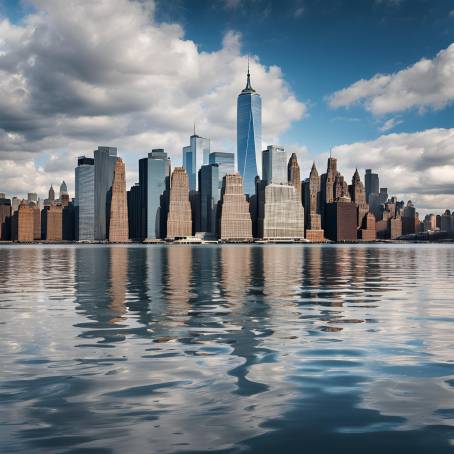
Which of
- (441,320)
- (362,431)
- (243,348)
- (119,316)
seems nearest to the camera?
(362,431)

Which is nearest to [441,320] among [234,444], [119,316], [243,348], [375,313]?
[375,313]

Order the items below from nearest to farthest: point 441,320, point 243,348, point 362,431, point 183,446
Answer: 1. point 183,446
2. point 362,431
3. point 243,348
4. point 441,320

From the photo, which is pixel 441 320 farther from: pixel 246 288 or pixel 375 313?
pixel 246 288

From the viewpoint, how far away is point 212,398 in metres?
17.6

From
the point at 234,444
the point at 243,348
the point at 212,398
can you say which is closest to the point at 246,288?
the point at 243,348

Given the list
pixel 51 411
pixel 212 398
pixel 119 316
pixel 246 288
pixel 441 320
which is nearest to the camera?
pixel 51 411

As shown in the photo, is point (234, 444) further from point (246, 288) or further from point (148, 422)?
point (246, 288)

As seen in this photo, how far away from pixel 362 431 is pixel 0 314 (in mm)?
31122

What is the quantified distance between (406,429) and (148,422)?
6990 millimetres

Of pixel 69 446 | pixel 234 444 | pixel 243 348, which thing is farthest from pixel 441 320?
pixel 69 446

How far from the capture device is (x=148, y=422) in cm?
1532

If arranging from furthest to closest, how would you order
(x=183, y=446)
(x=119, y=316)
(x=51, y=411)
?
(x=119, y=316)
(x=51, y=411)
(x=183, y=446)

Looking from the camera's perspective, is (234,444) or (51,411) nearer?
(234,444)

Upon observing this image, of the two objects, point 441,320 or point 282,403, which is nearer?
point 282,403
